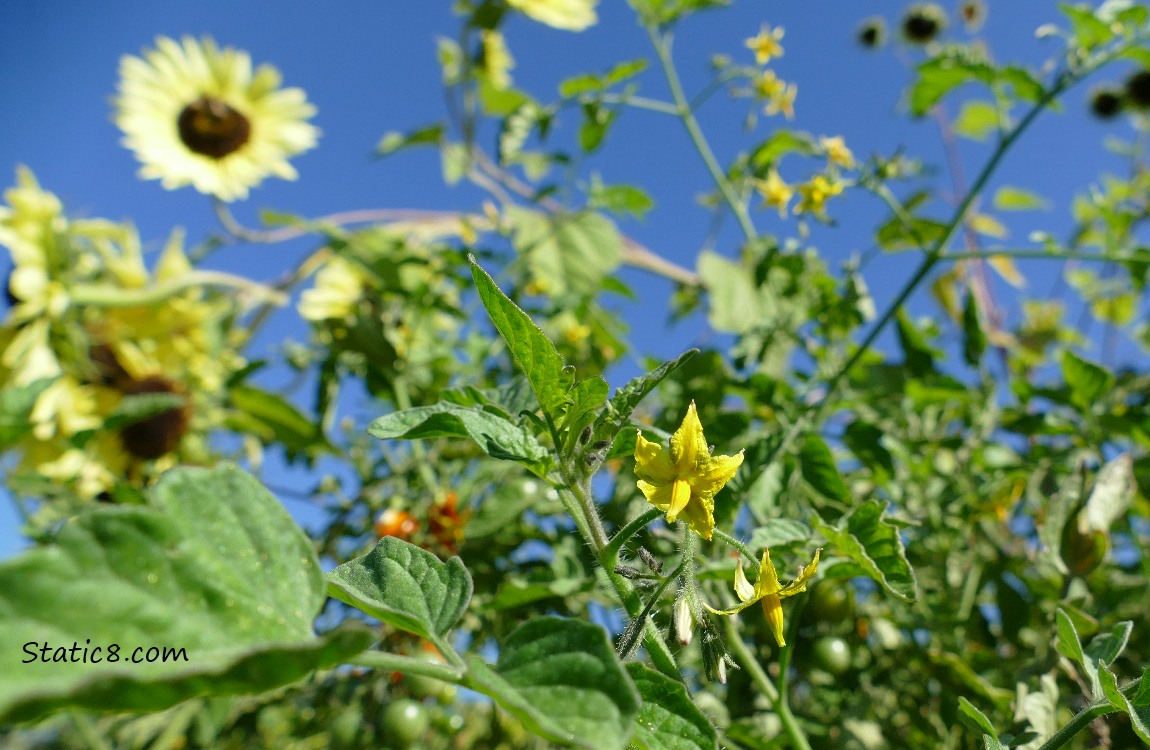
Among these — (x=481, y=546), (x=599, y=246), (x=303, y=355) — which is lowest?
(x=481, y=546)

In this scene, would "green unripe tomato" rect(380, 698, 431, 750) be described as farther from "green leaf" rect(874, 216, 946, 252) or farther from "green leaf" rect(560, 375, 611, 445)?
"green leaf" rect(874, 216, 946, 252)

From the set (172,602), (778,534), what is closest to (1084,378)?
(778,534)

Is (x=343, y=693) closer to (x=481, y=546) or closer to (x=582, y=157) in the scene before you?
(x=481, y=546)

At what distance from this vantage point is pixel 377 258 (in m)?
1.16

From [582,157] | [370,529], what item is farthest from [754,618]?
[582,157]

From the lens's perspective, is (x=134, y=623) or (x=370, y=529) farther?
(x=370, y=529)

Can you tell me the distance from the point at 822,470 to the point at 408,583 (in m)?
0.41

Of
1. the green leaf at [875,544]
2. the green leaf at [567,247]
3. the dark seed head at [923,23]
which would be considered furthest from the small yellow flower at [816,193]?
the dark seed head at [923,23]

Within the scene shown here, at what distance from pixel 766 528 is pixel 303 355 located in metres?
1.08

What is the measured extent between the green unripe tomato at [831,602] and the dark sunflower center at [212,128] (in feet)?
5.60

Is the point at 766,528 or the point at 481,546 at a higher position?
the point at 481,546

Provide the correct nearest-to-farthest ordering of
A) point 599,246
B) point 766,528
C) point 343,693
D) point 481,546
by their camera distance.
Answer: point 766,528 < point 481,546 < point 343,693 < point 599,246

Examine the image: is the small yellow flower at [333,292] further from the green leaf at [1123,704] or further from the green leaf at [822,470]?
the green leaf at [1123,704]

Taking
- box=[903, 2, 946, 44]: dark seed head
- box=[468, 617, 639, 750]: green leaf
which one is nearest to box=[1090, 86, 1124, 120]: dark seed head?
box=[903, 2, 946, 44]: dark seed head
